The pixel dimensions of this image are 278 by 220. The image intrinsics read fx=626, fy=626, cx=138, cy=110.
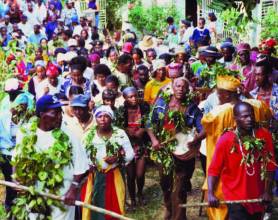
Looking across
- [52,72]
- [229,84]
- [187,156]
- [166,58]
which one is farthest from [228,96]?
[166,58]

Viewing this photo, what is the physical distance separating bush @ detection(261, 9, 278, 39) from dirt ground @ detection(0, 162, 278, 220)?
21.5 feet

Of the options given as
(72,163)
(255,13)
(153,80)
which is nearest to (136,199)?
(153,80)

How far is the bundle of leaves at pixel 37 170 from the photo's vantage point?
18.4 ft

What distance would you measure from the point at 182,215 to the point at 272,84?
197 centimetres

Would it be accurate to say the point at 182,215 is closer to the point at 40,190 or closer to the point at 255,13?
the point at 40,190

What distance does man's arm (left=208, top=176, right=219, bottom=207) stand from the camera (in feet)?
18.7

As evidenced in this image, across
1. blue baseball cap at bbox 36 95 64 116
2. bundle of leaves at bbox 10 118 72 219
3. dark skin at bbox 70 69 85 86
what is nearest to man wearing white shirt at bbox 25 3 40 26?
A: dark skin at bbox 70 69 85 86

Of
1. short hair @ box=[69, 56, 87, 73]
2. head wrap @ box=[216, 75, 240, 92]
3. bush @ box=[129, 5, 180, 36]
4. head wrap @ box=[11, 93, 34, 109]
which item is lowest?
head wrap @ box=[11, 93, 34, 109]

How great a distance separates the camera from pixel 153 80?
9672 millimetres

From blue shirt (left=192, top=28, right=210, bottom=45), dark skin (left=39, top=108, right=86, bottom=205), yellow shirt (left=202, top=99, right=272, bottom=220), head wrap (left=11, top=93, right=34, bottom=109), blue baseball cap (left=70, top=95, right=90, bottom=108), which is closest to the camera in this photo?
dark skin (left=39, top=108, right=86, bottom=205)

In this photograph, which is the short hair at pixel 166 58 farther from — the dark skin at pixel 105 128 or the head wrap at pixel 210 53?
the dark skin at pixel 105 128

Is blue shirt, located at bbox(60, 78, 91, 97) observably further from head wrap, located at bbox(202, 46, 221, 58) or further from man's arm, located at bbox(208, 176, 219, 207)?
man's arm, located at bbox(208, 176, 219, 207)

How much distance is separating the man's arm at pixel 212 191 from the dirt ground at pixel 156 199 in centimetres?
244

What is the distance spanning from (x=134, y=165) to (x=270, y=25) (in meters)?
8.74
